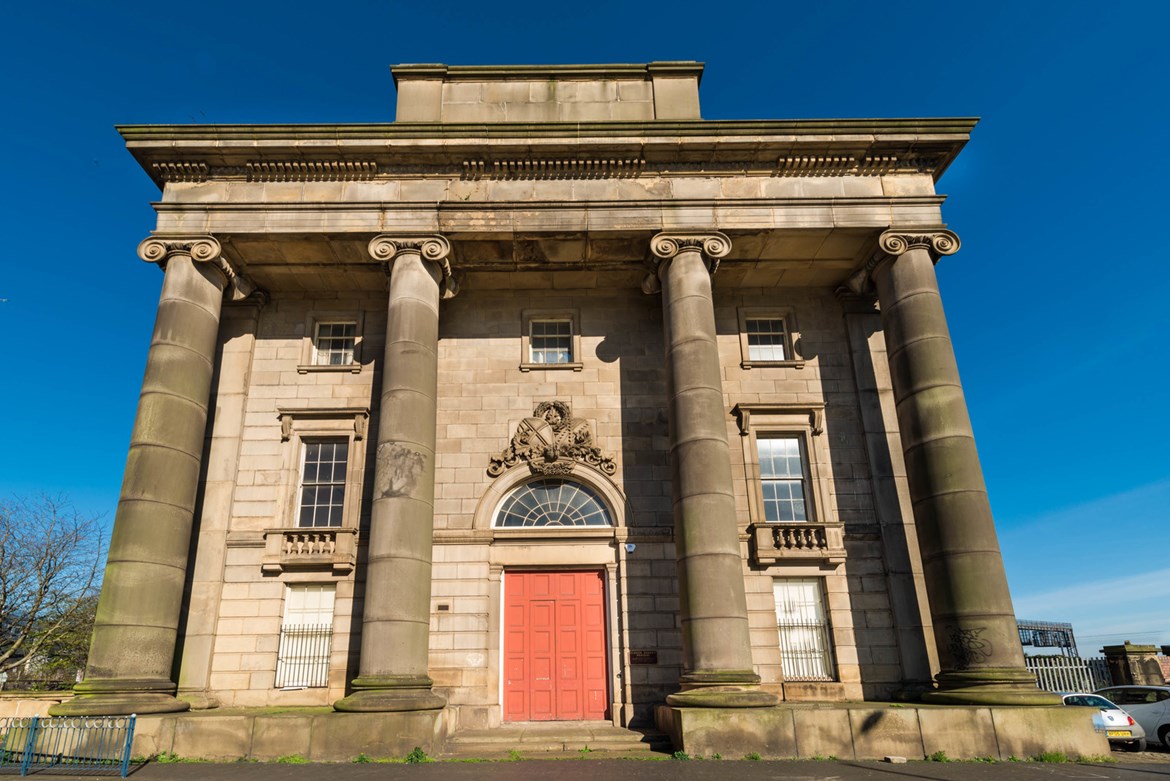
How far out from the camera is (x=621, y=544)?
1541 cm

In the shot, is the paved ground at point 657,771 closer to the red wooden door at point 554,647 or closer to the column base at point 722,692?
the column base at point 722,692

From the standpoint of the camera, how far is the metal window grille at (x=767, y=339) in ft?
57.2

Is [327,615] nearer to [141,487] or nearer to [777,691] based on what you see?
[141,487]

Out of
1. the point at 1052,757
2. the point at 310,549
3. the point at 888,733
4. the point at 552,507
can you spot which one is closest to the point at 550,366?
the point at 552,507

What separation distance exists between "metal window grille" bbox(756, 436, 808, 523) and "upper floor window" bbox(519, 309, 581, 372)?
5.13 m

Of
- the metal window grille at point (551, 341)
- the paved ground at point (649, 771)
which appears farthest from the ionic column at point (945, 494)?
the metal window grille at point (551, 341)

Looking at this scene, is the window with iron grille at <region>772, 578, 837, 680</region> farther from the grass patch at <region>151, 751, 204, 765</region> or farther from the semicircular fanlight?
the grass patch at <region>151, 751, 204, 765</region>

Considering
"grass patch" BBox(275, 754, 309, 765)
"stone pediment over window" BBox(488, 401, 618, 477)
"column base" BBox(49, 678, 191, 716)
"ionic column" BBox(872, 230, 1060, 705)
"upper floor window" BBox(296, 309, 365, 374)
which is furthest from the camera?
"upper floor window" BBox(296, 309, 365, 374)

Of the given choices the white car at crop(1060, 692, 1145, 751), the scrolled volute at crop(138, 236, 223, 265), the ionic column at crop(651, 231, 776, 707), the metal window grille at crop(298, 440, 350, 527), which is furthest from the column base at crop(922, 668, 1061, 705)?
the scrolled volute at crop(138, 236, 223, 265)

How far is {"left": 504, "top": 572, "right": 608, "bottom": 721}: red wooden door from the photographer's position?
47.4 feet

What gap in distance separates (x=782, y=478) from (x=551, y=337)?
6669 mm

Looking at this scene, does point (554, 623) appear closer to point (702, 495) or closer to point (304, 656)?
point (702, 495)

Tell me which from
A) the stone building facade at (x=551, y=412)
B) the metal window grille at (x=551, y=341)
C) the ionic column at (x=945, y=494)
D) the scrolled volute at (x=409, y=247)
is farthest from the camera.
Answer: the metal window grille at (x=551, y=341)

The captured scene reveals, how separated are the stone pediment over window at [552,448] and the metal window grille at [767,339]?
468 cm
